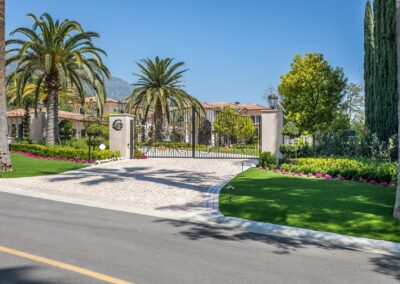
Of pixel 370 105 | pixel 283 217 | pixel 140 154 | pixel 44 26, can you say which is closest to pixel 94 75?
pixel 44 26

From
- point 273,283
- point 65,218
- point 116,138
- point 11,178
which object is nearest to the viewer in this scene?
point 273,283

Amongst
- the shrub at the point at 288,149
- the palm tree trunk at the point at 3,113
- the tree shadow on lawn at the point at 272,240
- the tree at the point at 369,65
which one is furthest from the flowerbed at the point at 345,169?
the palm tree trunk at the point at 3,113

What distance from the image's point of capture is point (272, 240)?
6.79 meters

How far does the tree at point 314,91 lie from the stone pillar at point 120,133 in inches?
739

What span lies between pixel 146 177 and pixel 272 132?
6838 millimetres

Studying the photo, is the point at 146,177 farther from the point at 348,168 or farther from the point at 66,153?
the point at 66,153

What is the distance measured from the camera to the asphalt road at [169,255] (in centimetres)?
491

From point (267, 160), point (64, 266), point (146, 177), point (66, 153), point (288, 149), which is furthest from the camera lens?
point (66, 153)

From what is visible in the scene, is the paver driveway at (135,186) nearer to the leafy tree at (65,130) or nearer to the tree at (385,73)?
the tree at (385,73)

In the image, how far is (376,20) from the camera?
20500 millimetres

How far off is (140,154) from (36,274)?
64.2 ft

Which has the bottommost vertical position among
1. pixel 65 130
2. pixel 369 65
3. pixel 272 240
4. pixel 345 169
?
pixel 272 240

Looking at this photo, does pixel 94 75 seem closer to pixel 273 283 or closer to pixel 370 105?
pixel 370 105

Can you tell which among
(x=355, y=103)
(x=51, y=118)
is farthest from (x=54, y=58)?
(x=355, y=103)
